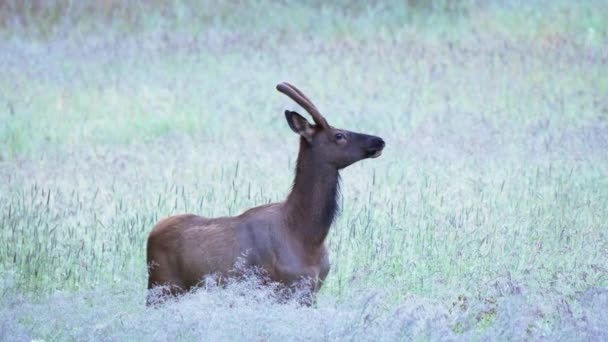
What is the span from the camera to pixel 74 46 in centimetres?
2305

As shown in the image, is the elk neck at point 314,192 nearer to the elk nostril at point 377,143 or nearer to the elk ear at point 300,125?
the elk ear at point 300,125

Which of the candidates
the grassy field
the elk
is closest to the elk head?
the elk

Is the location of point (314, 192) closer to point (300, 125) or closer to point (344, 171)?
point (300, 125)

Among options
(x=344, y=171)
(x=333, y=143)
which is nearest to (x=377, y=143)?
(x=333, y=143)

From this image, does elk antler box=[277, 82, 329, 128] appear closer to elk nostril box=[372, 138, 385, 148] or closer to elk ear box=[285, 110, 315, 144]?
elk ear box=[285, 110, 315, 144]

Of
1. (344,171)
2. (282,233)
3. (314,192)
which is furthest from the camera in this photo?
(344,171)

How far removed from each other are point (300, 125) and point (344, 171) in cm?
470

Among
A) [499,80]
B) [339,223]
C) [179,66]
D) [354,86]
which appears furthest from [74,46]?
[339,223]

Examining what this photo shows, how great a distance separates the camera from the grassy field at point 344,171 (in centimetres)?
903

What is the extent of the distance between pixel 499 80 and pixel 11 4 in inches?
427

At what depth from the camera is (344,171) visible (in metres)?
14.6

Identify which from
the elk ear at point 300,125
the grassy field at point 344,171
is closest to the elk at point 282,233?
the elk ear at point 300,125

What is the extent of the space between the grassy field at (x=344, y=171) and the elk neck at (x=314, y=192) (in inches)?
22.4

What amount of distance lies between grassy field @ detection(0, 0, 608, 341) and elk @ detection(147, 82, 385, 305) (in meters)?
0.31
